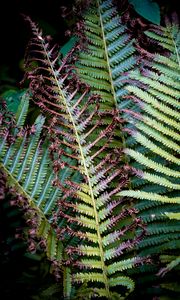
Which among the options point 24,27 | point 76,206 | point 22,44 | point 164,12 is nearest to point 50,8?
point 24,27

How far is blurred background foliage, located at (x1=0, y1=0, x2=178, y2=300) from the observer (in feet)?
4.57

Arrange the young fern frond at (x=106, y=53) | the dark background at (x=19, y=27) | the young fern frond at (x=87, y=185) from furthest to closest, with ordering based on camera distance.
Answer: the dark background at (x=19, y=27)
the young fern frond at (x=106, y=53)
the young fern frond at (x=87, y=185)

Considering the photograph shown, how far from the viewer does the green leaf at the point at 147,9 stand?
56.2 inches

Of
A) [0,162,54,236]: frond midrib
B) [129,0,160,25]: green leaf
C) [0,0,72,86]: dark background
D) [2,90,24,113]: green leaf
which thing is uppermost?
[0,0,72,86]: dark background

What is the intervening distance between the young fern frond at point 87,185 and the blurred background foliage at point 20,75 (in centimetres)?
19

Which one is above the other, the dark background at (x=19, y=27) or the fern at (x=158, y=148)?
the dark background at (x=19, y=27)

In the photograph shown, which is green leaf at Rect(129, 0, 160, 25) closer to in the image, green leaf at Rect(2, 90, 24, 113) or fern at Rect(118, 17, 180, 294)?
fern at Rect(118, 17, 180, 294)

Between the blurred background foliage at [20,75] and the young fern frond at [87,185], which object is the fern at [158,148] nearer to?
the young fern frond at [87,185]

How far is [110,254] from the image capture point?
104cm

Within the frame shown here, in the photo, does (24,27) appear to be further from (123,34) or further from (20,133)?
(20,133)

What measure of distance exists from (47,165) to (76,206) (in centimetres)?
20

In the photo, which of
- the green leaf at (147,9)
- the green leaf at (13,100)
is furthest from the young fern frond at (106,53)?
the green leaf at (13,100)

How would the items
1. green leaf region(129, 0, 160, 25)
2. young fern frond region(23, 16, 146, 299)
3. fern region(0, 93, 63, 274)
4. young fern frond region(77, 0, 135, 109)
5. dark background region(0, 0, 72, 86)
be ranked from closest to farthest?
young fern frond region(23, 16, 146, 299), fern region(0, 93, 63, 274), young fern frond region(77, 0, 135, 109), green leaf region(129, 0, 160, 25), dark background region(0, 0, 72, 86)

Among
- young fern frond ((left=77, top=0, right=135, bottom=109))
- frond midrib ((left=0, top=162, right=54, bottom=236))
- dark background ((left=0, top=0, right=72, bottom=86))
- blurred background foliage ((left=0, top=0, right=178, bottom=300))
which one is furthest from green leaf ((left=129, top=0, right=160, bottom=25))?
frond midrib ((left=0, top=162, right=54, bottom=236))
